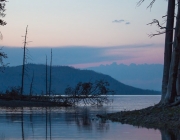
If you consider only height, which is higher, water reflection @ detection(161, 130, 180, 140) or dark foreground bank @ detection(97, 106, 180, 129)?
dark foreground bank @ detection(97, 106, 180, 129)

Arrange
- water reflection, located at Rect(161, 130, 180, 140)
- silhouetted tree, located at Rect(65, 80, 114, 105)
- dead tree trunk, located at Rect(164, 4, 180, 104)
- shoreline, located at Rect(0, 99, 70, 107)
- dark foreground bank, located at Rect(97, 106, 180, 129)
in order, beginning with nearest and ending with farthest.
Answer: water reflection, located at Rect(161, 130, 180, 140), dark foreground bank, located at Rect(97, 106, 180, 129), dead tree trunk, located at Rect(164, 4, 180, 104), shoreline, located at Rect(0, 99, 70, 107), silhouetted tree, located at Rect(65, 80, 114, 105)

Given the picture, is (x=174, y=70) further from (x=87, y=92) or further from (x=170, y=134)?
(x=87, y=92)

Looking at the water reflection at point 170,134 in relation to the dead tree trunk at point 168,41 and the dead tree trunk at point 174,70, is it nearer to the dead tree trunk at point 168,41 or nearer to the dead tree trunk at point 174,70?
the dead tree trunk at point 174,70

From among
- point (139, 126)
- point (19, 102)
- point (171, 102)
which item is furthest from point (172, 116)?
point (19, 102)

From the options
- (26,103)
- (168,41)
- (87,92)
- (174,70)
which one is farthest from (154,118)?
(87,92)

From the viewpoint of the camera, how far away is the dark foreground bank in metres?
24.2

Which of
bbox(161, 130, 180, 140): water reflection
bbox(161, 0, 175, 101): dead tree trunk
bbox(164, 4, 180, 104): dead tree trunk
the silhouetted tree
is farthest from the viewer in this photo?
the silhouetted tree

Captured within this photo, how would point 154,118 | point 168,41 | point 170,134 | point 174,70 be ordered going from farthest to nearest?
point 168,41
point 174,70
point 154,118
point 170,134

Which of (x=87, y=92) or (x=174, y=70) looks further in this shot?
(x=87, y=92)

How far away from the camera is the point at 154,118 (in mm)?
26250

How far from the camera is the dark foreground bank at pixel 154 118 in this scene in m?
24.2

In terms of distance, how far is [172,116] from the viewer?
994 inches

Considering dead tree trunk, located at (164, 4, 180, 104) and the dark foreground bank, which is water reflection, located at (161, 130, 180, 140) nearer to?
the dark foreground bank

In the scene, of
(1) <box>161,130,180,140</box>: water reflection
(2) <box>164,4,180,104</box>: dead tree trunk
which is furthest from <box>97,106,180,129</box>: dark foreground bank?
(1) <box>161,130,180,140</box>: water reflection
